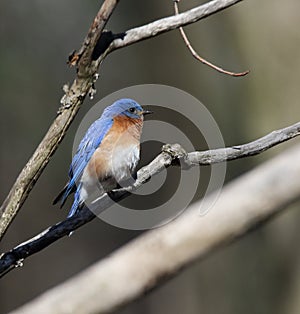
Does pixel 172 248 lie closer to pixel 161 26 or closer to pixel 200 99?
pixel 161 26

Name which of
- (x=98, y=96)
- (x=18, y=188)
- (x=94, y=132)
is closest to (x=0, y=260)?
(x=18, y=188)

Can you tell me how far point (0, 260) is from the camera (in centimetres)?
154

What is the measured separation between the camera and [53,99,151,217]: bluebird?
7.72ft

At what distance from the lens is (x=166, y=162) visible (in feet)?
5.21

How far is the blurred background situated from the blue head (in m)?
2.98

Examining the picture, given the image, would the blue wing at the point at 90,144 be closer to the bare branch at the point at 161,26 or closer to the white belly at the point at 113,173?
the white belly at the point at 113,173

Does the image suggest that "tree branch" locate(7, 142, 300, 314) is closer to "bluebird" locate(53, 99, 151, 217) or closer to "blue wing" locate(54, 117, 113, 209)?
"bluebird" locate(53, 99, 151, 217)

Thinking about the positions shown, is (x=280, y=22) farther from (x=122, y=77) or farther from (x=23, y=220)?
(x=23, y=220)

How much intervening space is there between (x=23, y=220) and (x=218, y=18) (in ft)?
8.72

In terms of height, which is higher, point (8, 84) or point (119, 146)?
point (8, 84)

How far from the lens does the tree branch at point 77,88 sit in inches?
52.8

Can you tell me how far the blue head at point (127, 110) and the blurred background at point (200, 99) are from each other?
2981 mm

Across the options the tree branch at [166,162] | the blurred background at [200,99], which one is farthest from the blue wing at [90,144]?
the blurred background at [200,99]

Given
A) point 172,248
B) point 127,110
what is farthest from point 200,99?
point 172,248
